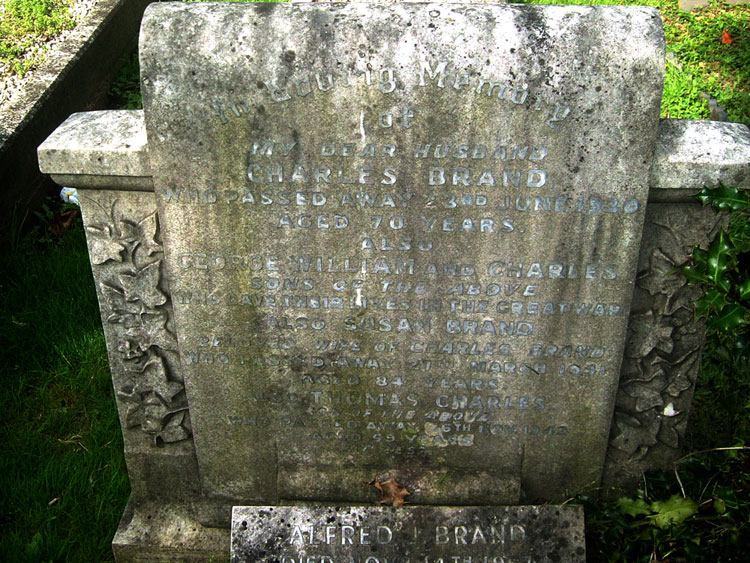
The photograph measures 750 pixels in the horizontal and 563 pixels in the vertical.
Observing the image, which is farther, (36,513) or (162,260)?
(36,513)

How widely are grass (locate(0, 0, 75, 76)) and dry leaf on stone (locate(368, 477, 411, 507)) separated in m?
3.55

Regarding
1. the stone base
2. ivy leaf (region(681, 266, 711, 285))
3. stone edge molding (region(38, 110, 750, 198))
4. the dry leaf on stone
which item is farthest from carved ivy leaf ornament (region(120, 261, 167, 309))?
ivy leaf (region(681, 266, 711, 285))

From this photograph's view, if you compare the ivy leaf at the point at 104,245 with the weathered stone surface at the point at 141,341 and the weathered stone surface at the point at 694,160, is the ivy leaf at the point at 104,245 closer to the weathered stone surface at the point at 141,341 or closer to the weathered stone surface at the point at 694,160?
the weathered stone surface at the point at 141,341

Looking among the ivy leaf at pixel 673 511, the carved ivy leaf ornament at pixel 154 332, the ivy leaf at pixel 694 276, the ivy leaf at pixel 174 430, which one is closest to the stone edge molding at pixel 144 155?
the ivy leaf at pixel 694 276

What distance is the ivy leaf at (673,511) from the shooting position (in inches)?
93.9

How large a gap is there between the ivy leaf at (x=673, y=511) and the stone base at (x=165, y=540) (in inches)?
61.9

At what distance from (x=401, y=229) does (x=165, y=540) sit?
1.55m

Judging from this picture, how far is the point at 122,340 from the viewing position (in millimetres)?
2553

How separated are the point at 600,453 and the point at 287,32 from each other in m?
1.76

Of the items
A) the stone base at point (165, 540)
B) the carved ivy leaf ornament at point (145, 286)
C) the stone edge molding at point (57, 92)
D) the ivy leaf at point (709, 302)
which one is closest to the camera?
the ivy leaf at point (709, 302)

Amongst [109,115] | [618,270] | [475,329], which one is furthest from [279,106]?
[618,270]

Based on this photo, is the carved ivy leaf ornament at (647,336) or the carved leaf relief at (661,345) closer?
the carved leaf relief at (661,345)

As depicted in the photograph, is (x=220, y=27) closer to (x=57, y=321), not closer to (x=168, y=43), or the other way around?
(x=168, y=43)

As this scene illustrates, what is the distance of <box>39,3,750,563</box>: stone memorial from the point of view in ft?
6.54
